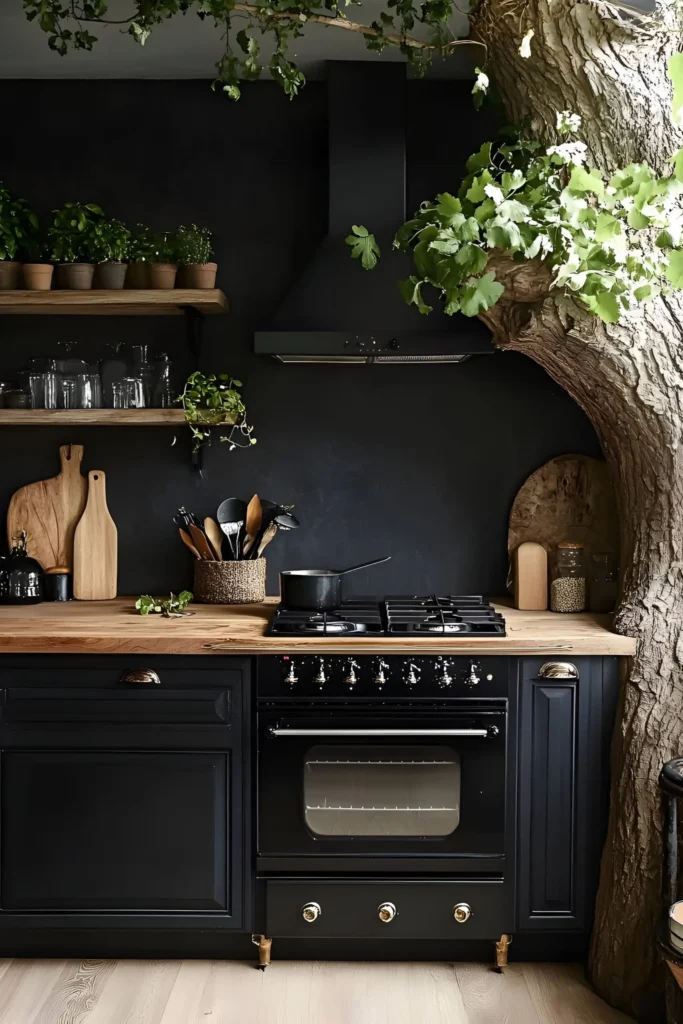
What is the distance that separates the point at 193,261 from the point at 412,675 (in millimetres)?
1491

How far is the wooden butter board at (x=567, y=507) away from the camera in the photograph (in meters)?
3.31

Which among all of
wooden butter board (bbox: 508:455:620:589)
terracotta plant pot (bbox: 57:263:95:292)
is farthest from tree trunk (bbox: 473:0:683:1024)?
terracotta plant pot (bbox: 57:263:95:292)

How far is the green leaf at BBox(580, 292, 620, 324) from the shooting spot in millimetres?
2273

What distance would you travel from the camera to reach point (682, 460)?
2.62 meters

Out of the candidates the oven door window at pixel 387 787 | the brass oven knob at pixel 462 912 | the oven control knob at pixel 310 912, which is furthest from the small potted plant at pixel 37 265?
the brass oven knob at pixel 462 912

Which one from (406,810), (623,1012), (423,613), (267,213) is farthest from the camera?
(267,213)

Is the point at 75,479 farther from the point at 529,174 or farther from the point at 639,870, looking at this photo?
the point at 639,870

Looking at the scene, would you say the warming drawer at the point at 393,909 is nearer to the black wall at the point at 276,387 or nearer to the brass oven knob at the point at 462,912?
the brass oven knob at the point at 462,912

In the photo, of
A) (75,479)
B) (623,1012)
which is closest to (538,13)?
(75,479)

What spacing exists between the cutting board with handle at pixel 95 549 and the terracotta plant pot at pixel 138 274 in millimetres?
662

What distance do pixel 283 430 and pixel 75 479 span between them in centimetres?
74

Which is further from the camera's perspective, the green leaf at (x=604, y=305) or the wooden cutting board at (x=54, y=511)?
the wooden cutting board at (x=54, y=511)

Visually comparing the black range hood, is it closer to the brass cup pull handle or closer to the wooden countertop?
the wooden countertop

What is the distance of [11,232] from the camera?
312 centimetres
